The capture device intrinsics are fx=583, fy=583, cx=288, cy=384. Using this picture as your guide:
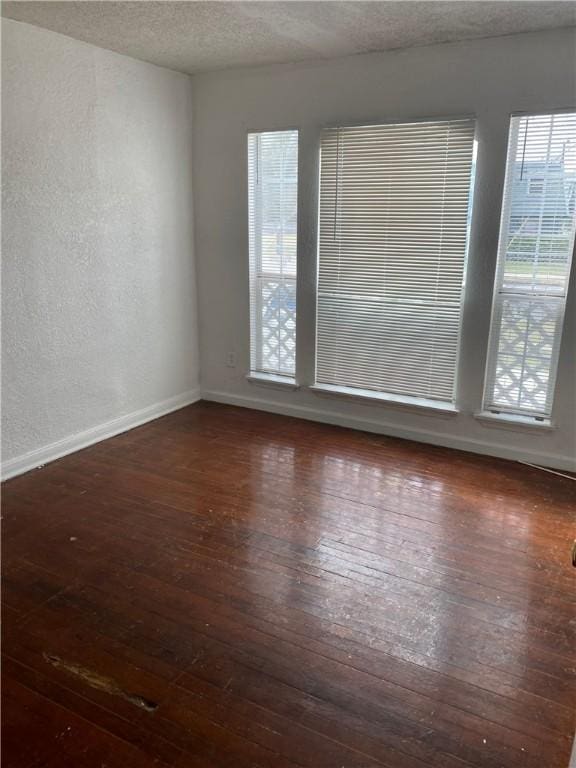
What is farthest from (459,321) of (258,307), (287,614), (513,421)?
(287,614)

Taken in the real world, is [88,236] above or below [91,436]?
above

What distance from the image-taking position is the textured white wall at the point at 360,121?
133 inches

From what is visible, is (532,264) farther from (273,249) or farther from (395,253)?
(273,249)

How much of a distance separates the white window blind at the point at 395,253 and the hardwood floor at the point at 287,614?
2.52ft

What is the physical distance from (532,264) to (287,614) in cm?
251

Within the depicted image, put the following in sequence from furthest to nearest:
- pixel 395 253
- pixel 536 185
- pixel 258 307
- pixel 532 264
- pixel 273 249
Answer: pixel 258 307 < pixel 273 249 < pixel 395 253 < pixel 532 264 < pixel 536 185

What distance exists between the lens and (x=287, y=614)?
2340 mm

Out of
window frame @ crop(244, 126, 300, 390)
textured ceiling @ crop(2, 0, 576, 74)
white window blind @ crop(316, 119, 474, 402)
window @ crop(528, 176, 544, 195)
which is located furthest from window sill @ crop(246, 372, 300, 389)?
textured ceiling @ crop(2, 0, 576, 74)

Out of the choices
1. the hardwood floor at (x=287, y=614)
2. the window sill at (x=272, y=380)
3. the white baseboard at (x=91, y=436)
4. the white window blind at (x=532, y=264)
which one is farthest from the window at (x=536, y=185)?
the white baseboard at (x=91, y=436)

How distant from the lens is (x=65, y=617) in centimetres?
230

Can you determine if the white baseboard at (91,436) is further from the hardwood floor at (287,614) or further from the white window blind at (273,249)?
the white window blind at (273,249)

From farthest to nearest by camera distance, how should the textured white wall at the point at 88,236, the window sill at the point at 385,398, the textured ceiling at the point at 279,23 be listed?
1. the window sill at the point at 385,398
2. the textured white wall at the point at 88,236
3. the textured ceiling at the point at 279,23

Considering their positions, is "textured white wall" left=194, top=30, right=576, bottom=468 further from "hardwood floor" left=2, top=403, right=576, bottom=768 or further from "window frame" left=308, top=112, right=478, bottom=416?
"hardwood floor" left=2, top=403, right=576, bottom=768

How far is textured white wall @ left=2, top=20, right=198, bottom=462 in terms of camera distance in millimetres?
3309
